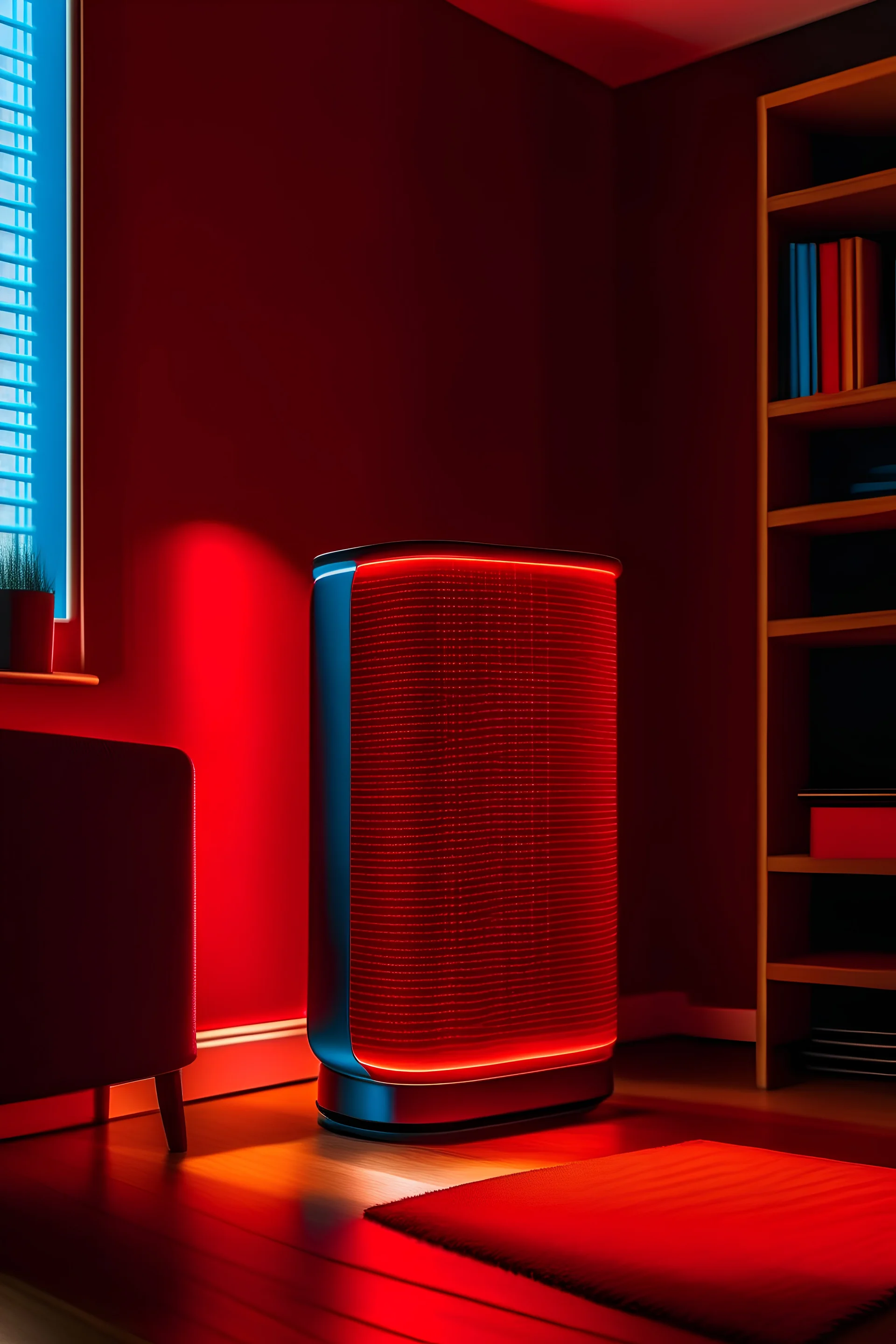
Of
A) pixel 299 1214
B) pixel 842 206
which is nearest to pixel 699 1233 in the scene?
pixel 299 1214

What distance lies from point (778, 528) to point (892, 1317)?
1.78 metres

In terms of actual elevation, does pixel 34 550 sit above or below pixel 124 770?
above

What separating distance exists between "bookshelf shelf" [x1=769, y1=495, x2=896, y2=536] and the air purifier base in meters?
1.18

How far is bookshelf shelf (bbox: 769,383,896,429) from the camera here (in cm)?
272

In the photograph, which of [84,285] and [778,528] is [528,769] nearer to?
[778,528]

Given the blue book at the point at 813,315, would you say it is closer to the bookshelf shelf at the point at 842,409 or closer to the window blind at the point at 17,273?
the bookshelf shelf at the point at 842,409

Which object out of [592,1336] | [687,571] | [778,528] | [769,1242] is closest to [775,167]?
[778,528]

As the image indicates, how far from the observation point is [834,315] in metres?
2.81

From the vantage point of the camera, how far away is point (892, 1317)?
1411 millimetres

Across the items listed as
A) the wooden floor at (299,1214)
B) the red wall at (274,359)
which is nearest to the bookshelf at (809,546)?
the wooden floor at (299,1214)

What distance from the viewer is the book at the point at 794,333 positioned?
9.37 feet

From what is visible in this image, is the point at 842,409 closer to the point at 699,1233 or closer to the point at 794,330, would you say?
the point at 794,330

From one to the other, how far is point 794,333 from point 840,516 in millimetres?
426

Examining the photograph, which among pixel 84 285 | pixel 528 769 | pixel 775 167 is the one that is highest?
pixel 775 167
